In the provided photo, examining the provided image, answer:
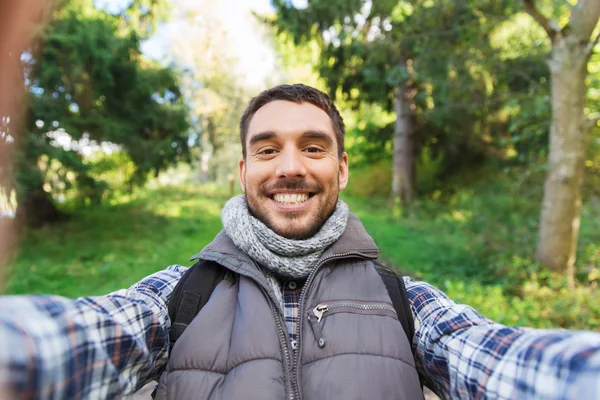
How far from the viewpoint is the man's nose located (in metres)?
1.77

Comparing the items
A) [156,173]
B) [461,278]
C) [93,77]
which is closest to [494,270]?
[461,278]

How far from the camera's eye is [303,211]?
179 centimetres

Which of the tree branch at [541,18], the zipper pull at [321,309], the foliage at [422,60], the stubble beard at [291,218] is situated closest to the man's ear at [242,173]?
the stubble beard at [291,218]

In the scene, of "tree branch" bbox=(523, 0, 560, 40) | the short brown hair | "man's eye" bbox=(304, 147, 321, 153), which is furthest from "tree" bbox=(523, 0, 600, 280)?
"man's eye" bbox=(304, 147, 321, 153)

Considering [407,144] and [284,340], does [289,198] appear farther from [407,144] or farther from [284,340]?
[407,144]

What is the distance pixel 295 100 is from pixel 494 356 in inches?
55.4

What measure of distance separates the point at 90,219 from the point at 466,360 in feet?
35.9

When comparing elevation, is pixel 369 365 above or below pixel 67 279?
above

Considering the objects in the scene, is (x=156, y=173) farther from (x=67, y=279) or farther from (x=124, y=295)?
(x=124, y=295)

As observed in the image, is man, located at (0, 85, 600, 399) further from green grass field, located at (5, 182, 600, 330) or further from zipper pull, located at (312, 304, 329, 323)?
green grass field, located at (5, 182, 600, 330)

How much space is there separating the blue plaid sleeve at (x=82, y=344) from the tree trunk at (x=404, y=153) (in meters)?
11.9

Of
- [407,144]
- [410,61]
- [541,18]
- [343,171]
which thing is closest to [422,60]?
[541,18]

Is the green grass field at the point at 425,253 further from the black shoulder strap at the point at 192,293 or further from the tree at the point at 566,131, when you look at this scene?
Result: the black shoulder strap at the point at 192,293

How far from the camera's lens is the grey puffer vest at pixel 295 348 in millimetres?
1302
